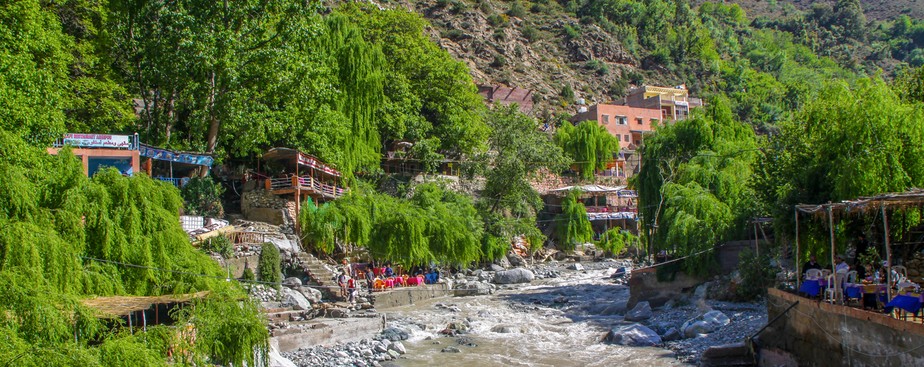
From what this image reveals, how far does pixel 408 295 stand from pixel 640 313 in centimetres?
928

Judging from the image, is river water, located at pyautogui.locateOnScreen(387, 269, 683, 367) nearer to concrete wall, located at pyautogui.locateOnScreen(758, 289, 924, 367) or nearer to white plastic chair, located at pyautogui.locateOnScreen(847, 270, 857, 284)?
concrete wall, located at pyautogui.locateOnScreen(758, 289, 924, 367)

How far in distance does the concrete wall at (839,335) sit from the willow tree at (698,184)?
25.8 feet

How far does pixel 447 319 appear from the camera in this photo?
84.4 feet

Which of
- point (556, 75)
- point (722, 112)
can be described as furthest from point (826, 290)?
point (556, 75)

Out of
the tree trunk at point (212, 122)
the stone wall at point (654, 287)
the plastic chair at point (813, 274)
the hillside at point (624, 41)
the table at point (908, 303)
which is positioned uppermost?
the hillside at point (624, 41)

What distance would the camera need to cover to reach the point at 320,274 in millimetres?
28047

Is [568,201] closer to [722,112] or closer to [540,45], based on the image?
[722,112]

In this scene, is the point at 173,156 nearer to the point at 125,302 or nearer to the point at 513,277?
the point at 125,302

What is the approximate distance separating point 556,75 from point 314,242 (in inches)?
2601

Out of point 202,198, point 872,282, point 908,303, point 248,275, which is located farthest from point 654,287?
point 202,198

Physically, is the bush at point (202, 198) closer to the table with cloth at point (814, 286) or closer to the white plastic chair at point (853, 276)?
the table with cloth at point (814, 286)

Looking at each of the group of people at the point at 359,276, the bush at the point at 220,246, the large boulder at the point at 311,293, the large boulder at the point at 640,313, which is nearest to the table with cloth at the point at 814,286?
the large boulder at the point at 640,313

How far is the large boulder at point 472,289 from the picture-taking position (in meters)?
32.9

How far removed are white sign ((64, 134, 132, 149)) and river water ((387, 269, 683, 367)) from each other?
10400 millimetres
